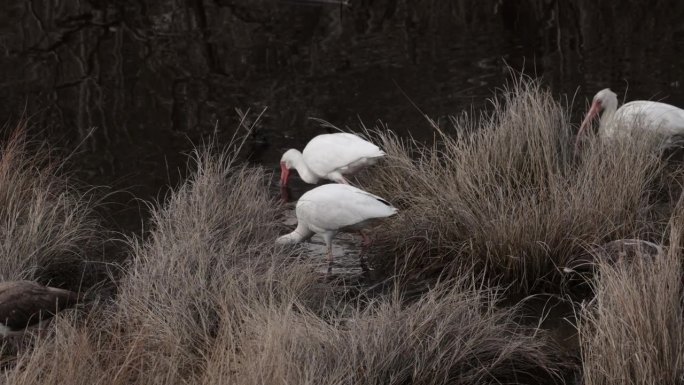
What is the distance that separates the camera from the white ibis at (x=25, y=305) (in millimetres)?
5211

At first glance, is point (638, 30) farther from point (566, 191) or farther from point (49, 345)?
point (49, 345)

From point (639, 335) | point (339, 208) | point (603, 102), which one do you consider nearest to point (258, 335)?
point (639, 335)

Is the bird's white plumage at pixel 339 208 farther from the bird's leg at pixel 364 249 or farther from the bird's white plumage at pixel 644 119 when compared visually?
the bird's white plumage at pixel 644 119

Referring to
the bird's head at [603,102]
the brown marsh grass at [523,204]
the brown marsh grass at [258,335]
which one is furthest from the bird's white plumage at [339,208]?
the bird's head at [603,102]

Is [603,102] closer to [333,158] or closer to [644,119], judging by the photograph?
[644,119]

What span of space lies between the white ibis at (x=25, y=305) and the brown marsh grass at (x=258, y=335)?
0.16 metres

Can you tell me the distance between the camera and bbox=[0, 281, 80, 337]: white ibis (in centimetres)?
521

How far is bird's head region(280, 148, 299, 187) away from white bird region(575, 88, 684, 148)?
2054 millimetres

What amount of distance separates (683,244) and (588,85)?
486 cm

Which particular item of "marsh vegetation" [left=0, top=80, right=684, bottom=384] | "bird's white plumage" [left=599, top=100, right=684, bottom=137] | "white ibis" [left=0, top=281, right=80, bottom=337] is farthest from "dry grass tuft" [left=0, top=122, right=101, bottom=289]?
"bird's white plumage" [left=599, top=100, right=684, bottom=137]

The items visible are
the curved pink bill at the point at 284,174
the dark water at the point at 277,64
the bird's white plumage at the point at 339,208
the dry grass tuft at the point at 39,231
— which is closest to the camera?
the dry grass tuft at the point at 39,231

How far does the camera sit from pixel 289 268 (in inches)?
222

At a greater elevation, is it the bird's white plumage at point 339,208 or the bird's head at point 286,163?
the bird's white plumage at point 339,208

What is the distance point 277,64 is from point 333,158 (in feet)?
13.8
